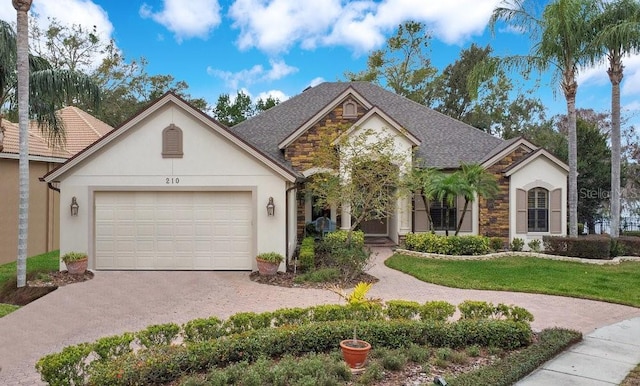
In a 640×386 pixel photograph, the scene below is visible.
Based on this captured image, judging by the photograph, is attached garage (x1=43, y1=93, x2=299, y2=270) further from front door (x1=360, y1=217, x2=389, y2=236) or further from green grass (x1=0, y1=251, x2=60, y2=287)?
front door (x1=360, y1=217, x2=389, y2=236)

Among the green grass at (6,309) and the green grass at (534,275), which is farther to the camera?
the green grass at (534,275)

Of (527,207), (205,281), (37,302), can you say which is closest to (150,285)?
(205,281)

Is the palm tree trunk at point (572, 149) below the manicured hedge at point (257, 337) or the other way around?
the other way around

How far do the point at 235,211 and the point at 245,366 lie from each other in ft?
25.0

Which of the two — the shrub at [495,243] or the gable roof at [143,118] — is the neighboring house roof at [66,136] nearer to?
the gable roof at [143,118]

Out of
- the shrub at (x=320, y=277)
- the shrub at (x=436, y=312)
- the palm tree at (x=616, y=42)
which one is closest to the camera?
the shrub at (x=436, y=312)

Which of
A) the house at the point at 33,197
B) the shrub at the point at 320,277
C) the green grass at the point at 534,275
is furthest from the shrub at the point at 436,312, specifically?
the house at the point at 33,197

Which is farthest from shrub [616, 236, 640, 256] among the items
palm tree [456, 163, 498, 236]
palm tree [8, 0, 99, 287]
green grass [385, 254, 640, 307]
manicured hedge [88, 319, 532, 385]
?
palm tree [8, 0, 99, 287]

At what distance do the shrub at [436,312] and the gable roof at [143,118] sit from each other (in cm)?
630

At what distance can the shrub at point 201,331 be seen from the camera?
633cm

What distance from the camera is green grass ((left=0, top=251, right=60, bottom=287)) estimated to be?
12.4 m

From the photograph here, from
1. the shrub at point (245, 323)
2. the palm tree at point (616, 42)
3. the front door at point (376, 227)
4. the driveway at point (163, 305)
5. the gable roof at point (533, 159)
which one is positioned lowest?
the driveway at point (163, 305)

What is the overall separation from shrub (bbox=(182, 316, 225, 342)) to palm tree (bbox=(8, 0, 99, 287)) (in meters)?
6.44

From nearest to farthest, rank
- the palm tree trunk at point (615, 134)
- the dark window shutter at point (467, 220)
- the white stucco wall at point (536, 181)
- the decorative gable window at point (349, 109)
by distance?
the palm tree trunk at point (615, 134)
the white stucco wall at point (536, 181)
the dark window shutter at point (467, 220)
the decorative gable window at point (349, 109)
